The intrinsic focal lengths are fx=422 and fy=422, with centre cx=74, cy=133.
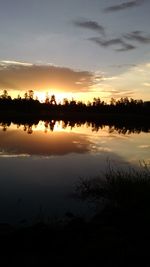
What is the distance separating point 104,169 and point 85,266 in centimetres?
1680

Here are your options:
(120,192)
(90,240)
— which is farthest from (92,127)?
(90,240)

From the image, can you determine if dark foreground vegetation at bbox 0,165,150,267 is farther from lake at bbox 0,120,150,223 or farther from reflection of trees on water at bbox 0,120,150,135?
reflection of trees on water at bbox 0,120,150,135

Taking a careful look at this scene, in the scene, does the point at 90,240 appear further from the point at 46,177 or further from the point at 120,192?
the point at 46,177

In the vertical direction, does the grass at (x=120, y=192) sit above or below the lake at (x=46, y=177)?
above

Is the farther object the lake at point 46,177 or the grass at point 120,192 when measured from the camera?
the lake at point 46,177

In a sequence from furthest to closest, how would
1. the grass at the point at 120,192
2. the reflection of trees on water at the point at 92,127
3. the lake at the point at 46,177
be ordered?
the reflection of trees on water at the point at 92,127 < the lake at the point at 46,177 < the grass at the point at 120,192

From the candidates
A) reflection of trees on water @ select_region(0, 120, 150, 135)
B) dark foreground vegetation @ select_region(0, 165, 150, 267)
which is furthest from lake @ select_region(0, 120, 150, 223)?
reflection of trees on water @ select_region(0, 120, 150, 135)

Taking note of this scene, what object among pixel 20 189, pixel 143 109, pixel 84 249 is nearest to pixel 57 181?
pixel 20 189

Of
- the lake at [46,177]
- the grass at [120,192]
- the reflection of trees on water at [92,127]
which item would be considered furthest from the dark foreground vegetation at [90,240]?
the reflection of trees on water at [92,127]

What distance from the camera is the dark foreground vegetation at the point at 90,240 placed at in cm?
931

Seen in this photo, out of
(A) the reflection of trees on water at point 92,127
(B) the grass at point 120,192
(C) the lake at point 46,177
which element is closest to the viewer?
(B) the grass at point 120,192

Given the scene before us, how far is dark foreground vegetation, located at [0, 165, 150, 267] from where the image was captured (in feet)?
30.6

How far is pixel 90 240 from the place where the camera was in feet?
35.4

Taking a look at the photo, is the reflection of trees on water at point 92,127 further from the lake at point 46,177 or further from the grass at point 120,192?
the grass at point 120,192
